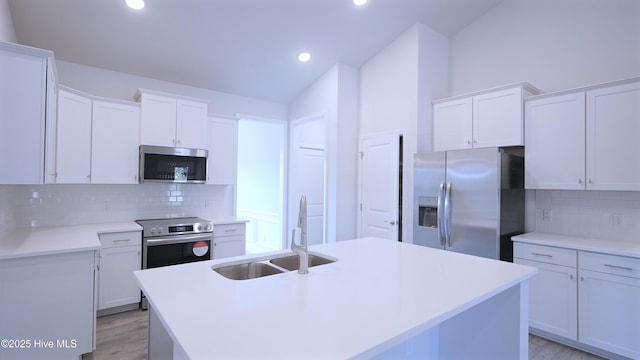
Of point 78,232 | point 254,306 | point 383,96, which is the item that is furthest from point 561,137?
point 78,232

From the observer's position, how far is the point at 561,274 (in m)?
2.78

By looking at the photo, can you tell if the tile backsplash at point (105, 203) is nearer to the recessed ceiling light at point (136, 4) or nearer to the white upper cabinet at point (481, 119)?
the recessed ceiling light at point (136, 4)

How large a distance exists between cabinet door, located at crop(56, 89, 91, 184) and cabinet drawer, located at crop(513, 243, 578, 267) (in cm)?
420

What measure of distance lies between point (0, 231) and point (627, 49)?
5481 mm

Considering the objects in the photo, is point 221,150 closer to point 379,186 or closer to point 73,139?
point 73,139

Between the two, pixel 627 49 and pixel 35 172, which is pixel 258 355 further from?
pixel 627 49

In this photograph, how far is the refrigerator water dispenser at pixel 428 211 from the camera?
3451 mm

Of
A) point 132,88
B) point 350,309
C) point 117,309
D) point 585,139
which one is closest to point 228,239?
point 117,309

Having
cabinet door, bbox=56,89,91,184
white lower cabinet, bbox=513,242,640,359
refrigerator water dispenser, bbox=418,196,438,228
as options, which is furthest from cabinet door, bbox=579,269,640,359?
cabinet door, bbox=56,89,91,184

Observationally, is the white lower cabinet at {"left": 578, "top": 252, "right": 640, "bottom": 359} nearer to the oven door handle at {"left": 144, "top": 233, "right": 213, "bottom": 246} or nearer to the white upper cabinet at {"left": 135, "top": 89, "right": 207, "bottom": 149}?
the oven door handle at {"left": 144, "top": 233, "right": 213, "bottom": 246}

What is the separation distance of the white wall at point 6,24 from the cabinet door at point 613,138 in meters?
4.61

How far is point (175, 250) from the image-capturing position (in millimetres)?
3529

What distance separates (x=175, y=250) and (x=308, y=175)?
92.8 inches

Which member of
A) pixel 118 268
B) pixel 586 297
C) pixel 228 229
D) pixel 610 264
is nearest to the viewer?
pixel 610 264
